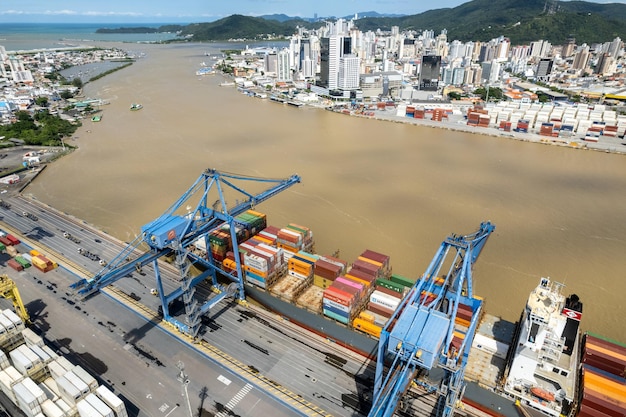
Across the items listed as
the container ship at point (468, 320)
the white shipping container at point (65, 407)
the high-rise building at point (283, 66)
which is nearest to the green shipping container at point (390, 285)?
the container ship at point (468, 320)

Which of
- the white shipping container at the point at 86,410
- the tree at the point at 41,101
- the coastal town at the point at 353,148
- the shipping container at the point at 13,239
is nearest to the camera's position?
the white shipping container at the point at 86,410

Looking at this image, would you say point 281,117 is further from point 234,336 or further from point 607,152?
point 234,336

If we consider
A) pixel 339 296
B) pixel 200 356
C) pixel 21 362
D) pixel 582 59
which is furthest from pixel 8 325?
pixel 582 59

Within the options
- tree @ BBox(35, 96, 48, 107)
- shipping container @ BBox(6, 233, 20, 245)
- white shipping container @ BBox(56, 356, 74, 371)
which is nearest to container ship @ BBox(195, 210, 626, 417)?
white shipping container @ BBox(56, 356, 74, 371)

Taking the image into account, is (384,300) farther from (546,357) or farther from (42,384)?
(42,384)

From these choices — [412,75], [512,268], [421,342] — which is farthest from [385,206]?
[412,75]

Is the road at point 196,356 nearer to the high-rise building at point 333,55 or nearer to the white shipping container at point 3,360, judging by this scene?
the white shipping container at point 3,360
